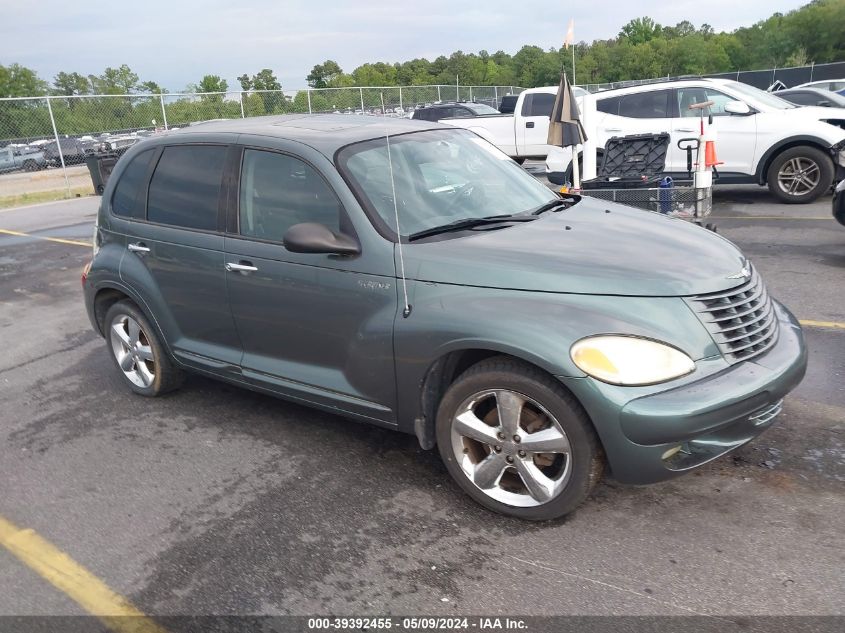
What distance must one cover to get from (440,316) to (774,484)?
1766 mm

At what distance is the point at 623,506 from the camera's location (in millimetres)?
3262

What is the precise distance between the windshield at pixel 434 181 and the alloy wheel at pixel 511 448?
99 centimetres

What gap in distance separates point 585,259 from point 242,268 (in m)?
1.91

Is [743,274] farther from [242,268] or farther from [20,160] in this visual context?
[20,160]

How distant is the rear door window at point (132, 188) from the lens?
15.4 ft

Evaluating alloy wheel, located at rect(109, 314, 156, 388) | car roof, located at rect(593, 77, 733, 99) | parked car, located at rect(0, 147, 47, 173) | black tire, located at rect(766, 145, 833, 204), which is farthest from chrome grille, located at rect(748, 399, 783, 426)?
parked car, located at rect(0, 147, 47, 173)

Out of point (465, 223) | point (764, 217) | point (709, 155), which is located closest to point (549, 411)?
point (465, 223)

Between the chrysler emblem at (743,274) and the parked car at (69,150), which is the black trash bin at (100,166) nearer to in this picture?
the parked car at (69,150)

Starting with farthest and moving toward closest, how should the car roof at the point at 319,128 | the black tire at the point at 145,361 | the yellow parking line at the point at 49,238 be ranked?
the yellow parking line at the point at 49,238 → the black tire at the point at 145,361 → the car roof at the point at 319,128

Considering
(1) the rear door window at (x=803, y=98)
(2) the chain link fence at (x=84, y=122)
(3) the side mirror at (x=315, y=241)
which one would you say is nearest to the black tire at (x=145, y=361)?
(3) the side mirror at (x=315, y=241)

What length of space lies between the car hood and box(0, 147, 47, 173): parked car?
72.0ft

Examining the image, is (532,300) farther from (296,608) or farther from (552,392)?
(296,608)

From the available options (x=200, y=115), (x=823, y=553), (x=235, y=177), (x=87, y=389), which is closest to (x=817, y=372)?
(x=823, y=553)

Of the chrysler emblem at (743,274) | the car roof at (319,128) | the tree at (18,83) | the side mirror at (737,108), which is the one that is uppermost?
the tree at (18,83)
